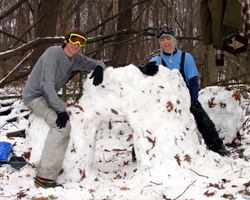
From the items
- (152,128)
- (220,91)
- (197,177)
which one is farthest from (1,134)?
(220,91)

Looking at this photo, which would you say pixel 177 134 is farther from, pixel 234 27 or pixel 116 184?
pixel 234 27

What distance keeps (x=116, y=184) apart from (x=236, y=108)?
2.79 metres

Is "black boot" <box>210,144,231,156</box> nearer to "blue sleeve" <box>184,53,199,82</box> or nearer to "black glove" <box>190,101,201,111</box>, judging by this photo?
"black glove" <box>190,101,201,111</box>

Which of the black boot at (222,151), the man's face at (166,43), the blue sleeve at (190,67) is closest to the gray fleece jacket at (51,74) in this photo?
→ the man's face at (166,43)

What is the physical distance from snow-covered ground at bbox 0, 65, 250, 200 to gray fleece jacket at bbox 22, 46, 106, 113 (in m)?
0.31

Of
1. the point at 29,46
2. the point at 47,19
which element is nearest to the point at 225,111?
the point at 29,46

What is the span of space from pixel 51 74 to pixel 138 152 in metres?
1.48

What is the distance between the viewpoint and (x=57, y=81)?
2814 mm

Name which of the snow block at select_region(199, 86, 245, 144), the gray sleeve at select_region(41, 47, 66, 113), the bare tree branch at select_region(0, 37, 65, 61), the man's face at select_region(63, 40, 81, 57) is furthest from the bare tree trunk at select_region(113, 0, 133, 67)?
the gray sleeve at select_region(41, 47, 66, 113)

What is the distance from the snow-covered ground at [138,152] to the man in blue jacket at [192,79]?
12.0 inches

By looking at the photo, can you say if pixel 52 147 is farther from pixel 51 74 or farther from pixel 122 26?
pixel 122 26

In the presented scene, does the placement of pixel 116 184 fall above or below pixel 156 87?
below

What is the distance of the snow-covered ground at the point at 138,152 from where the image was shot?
2.27m

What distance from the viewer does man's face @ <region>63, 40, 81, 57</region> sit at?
273 cm
